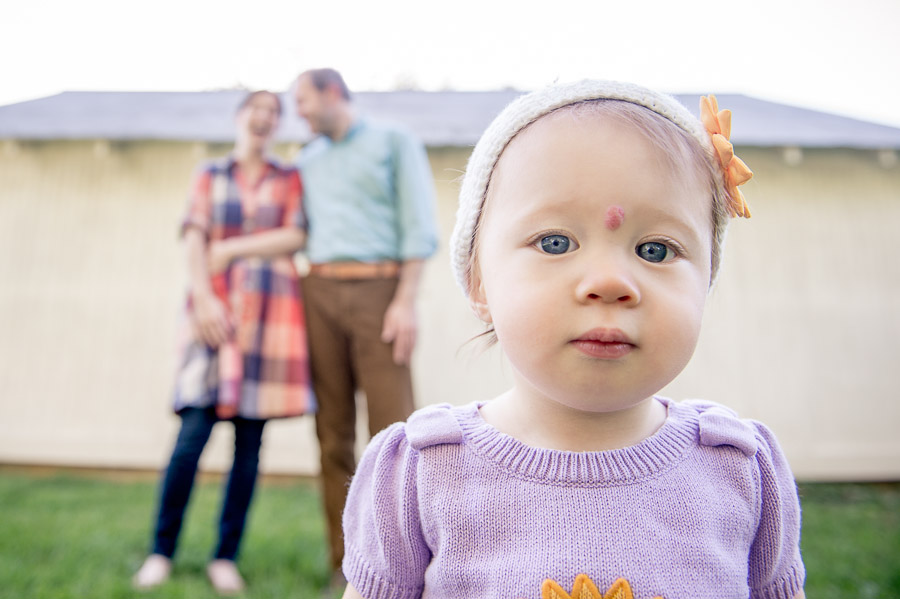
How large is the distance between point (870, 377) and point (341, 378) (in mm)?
4652

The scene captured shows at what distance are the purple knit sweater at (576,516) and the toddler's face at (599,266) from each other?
0.15 m

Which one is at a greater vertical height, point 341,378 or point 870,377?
point 341,378

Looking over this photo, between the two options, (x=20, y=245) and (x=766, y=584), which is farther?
(x=20, y=245)

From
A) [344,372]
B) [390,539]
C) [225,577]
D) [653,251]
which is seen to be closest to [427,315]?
[344,372]

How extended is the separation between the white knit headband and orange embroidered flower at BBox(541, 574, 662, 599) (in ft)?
1.81

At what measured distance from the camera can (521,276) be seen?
0.90 m

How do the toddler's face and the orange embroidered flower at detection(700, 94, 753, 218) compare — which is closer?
the toddler's face

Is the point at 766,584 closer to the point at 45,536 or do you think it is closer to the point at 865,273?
the point at 45,536

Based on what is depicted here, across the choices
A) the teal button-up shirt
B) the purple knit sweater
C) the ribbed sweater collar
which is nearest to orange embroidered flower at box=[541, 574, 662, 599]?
the purple knit sweater

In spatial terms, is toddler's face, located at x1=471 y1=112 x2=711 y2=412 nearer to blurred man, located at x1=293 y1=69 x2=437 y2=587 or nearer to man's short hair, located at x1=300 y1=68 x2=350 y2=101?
blurred man, located at x1=293 y1=69 x2=437 y2=587

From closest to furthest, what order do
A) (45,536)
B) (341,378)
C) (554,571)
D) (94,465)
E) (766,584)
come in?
(554,571) → (766,584) → (341,378) → (45,536) → (94,465)

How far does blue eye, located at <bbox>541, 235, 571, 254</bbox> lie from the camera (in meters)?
0.89

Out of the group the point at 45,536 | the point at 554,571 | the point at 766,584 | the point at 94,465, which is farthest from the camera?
the point at 94,465

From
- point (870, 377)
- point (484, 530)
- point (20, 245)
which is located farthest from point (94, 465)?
point (870, 377)
